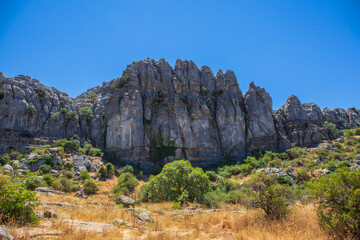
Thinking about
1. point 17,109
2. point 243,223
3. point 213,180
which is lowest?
point 213,180

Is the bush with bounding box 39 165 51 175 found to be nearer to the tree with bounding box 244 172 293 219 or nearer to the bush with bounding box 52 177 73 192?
the bush with bounding box 52 177 73 192

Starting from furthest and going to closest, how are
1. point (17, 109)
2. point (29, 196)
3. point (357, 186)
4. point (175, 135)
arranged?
1. point (175, 135)
2. point (17, 109)
3. point (357, 186)
4. point (29, 196)

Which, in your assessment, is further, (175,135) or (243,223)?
(175,135)

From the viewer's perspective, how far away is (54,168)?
28.7m

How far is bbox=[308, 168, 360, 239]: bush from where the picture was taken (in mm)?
5992

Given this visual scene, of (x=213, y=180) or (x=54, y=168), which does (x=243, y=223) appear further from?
(x=54, y=168)

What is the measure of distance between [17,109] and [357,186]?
48.1 m

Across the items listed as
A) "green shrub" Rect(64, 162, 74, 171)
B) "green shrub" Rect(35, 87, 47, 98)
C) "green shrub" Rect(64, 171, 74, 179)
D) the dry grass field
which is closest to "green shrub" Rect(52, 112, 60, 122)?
"green shrub" Rect(35, 87, 47, 98)

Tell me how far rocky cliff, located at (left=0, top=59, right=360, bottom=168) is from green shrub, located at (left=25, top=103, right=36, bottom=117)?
0.16m

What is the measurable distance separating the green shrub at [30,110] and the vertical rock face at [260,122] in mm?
48552

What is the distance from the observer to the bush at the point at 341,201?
5.99 meters

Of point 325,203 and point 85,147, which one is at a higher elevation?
point 85,147

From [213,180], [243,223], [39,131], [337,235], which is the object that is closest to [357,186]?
[337,235]

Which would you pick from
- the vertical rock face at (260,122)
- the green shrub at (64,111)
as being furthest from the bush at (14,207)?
the vertical rock face at (260,122)
